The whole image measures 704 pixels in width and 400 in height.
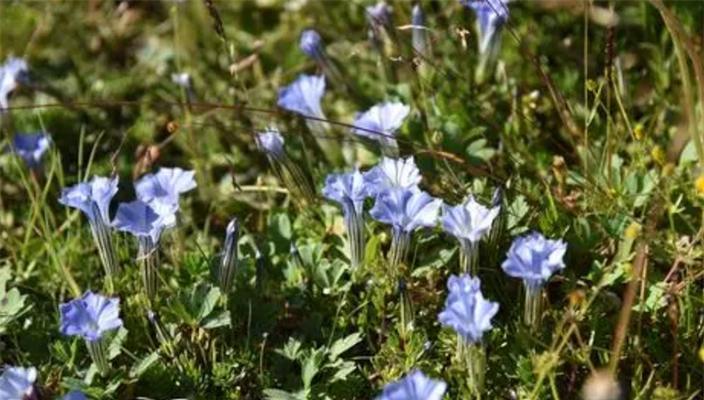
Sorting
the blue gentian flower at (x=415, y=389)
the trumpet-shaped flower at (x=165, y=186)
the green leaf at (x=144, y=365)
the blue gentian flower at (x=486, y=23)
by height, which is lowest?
the green leaf at (x=144, y=365)

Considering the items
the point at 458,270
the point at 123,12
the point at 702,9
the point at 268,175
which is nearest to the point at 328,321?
the point at 458,270

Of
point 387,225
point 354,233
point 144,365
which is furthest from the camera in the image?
point 387,225

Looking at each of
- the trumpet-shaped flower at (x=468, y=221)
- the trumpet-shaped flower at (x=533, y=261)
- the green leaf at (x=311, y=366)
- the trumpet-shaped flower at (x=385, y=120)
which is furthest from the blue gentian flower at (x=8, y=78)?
the trumpet-shaped flower at (x=533, y=261)

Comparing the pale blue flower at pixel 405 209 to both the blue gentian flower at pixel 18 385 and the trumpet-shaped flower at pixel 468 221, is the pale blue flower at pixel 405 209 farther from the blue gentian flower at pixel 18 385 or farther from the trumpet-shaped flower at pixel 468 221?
the blue gentian flower at pixel 18 385

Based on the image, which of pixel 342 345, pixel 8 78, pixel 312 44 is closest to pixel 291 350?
pixel 342 345

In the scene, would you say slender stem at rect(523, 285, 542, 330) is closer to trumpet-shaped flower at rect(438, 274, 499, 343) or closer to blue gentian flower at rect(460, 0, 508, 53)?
trumpet-shaped flower at rect(438, 274, 499, 343)

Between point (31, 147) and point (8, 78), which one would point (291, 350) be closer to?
point (31, 147)

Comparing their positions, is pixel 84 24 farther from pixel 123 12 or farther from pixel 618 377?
pixel 618 377
